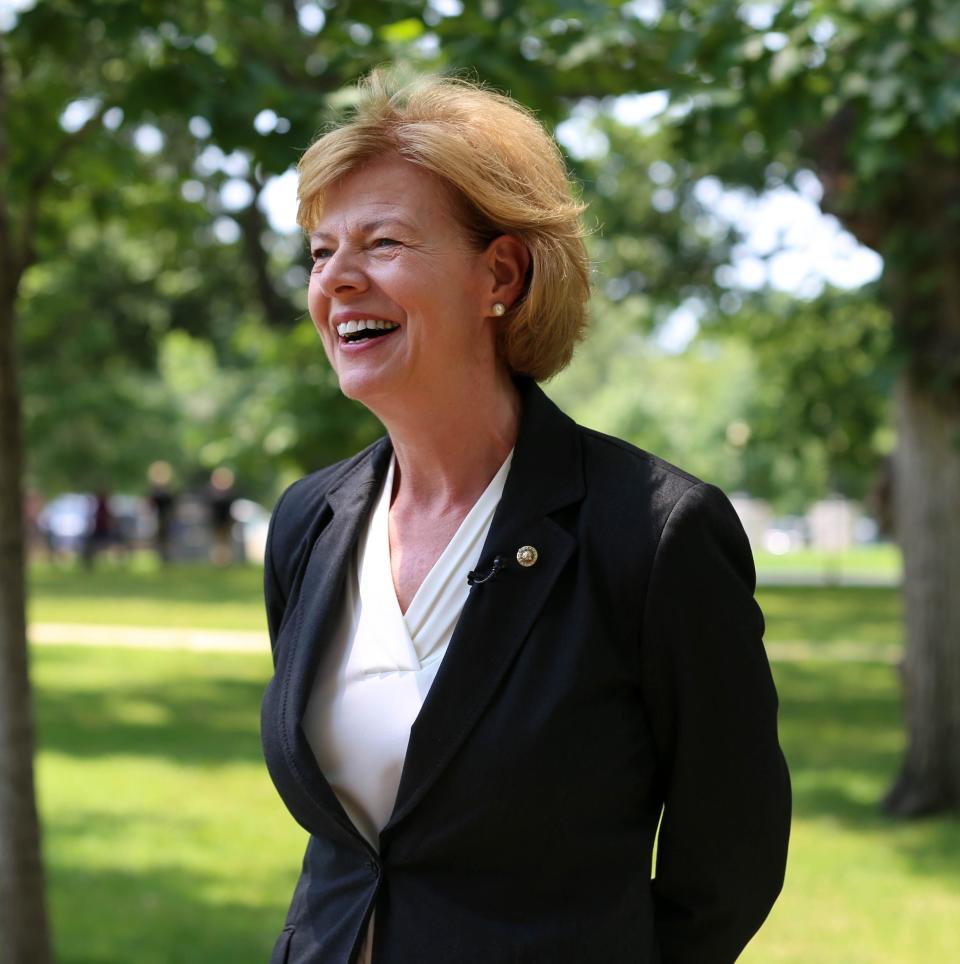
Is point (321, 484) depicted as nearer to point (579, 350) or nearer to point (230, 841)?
point (579, 350)

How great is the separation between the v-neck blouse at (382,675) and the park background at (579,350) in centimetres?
58

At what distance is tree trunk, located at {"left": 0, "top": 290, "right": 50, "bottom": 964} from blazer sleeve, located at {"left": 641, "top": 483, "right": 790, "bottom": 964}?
3032 mm

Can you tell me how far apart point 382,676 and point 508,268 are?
0.66 metres

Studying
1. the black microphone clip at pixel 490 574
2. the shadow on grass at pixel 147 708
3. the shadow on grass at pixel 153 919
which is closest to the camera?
the black microphone clip at pixel 490 574

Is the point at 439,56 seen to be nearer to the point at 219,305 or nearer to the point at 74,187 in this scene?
the point at 74,187

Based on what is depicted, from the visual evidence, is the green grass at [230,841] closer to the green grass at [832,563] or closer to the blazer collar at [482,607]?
the blazer collar at [482,607]

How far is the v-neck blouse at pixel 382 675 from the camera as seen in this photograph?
2234 millimetres

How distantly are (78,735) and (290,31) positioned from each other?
734 centimetres

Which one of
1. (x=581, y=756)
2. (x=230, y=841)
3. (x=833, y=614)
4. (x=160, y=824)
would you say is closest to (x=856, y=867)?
(x=230, y=841)

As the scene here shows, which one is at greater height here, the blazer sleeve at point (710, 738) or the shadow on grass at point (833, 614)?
the blazer sleeve at point (710, 738)

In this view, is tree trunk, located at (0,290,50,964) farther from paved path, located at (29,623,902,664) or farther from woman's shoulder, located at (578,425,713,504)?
paved path, located at (29,623,902,664)

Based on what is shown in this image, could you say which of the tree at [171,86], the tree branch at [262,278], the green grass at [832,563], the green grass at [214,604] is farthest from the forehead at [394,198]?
the green grass at [832,563]

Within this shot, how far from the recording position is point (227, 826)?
890cm

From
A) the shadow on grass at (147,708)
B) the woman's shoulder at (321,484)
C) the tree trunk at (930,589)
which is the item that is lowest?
the shadow on grass at (147,708)
